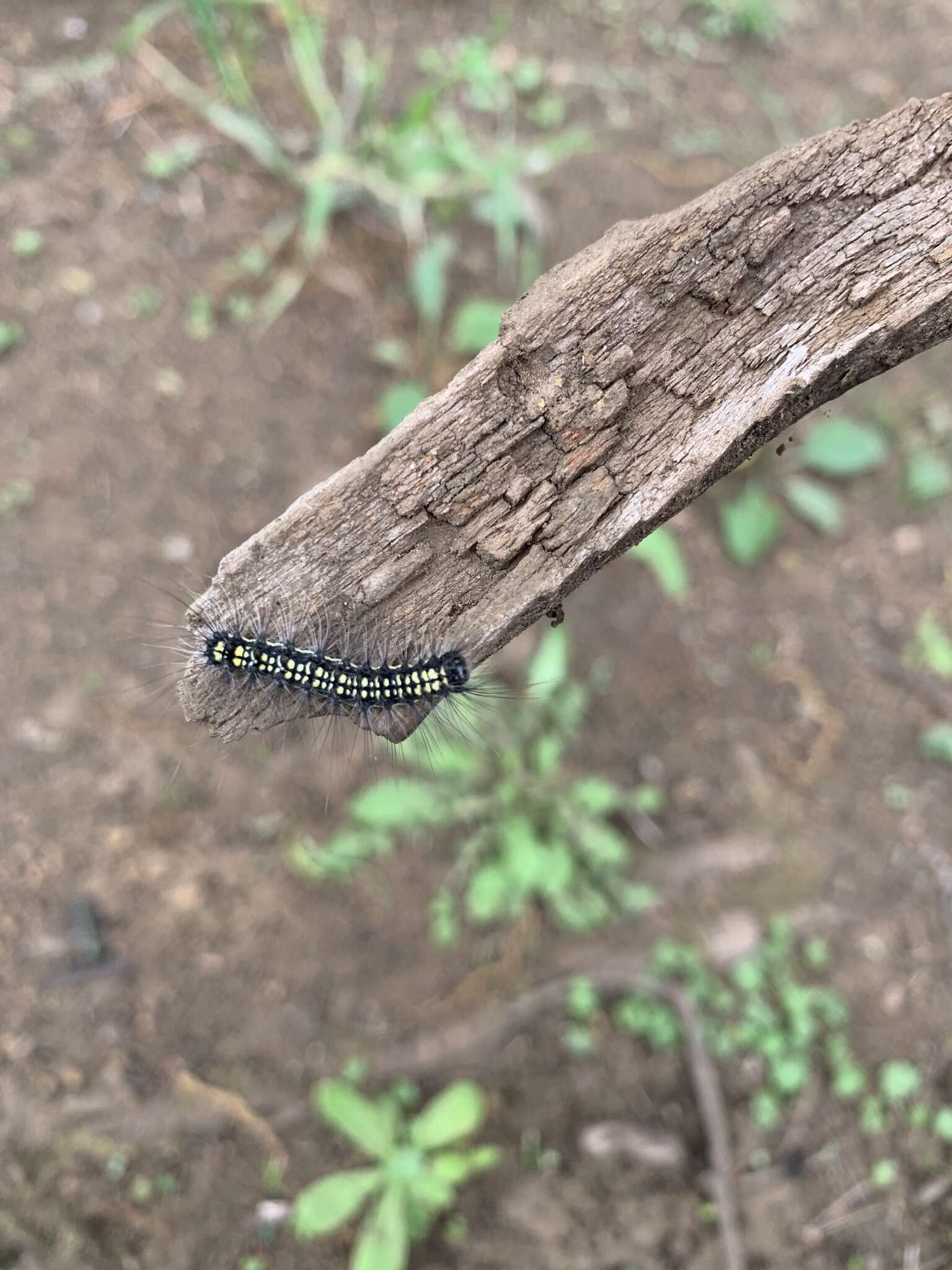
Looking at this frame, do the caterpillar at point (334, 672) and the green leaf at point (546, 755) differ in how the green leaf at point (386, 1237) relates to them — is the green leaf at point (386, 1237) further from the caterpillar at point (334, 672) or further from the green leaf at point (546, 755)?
the caterpillar at point (334, 672)

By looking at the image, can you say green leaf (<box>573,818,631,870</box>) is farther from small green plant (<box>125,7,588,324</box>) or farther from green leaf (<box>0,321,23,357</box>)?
green leaf (<box>0,321,23,357</box>)

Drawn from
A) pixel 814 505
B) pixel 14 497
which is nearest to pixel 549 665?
pixel 814 505

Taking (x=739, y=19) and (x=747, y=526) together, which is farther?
(x=739, y=19)

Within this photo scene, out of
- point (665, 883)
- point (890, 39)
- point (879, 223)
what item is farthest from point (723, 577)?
point (890, 39)

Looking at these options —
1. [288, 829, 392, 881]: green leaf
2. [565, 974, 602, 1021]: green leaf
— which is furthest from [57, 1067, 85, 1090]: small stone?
[565, 974, 602, 1021]: green leaf

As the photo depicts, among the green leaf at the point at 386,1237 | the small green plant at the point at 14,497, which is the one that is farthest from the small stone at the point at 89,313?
the green leaf at the point at 386,1237

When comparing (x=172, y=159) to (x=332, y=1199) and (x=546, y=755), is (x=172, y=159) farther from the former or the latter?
(x=332, y=1199)

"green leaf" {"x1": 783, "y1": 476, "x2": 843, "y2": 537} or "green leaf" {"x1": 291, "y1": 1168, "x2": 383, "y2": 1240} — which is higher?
"green leaf" {"x1": 783, "y1": 476, "x2": 843, "y2": 537}
